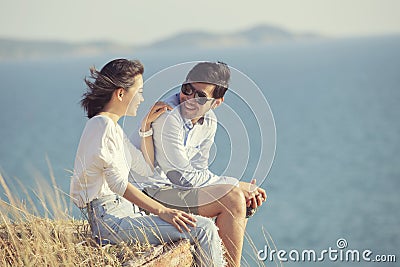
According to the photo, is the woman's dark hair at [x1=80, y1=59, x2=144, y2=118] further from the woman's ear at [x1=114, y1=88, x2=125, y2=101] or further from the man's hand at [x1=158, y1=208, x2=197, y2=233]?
the man's hand at [x1=158, y1=208, x2=197, y2=233]

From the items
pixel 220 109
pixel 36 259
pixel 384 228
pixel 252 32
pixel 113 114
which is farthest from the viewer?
pixel 252 32

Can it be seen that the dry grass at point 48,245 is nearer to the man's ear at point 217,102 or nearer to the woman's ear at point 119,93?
the woman's ear at point 119,93

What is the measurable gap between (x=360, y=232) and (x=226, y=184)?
29356mm

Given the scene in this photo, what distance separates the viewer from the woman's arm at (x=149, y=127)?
3.50m

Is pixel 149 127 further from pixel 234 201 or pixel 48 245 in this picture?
pixel 48 245

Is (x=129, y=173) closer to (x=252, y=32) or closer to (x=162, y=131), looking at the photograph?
(x=162, y=131)

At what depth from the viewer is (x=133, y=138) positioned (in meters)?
3.62

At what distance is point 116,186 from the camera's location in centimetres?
325

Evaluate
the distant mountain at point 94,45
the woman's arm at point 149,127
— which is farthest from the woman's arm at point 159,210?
the distant mountain at point 94,45

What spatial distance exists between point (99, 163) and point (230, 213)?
2.27 feet

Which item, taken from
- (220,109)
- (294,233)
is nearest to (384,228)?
(294,233)

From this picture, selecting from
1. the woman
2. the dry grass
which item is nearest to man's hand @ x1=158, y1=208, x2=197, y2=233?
the woman

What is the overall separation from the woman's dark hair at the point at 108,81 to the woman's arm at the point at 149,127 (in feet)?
0.60

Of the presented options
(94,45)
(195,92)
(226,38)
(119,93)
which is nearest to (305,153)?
(195,92)
